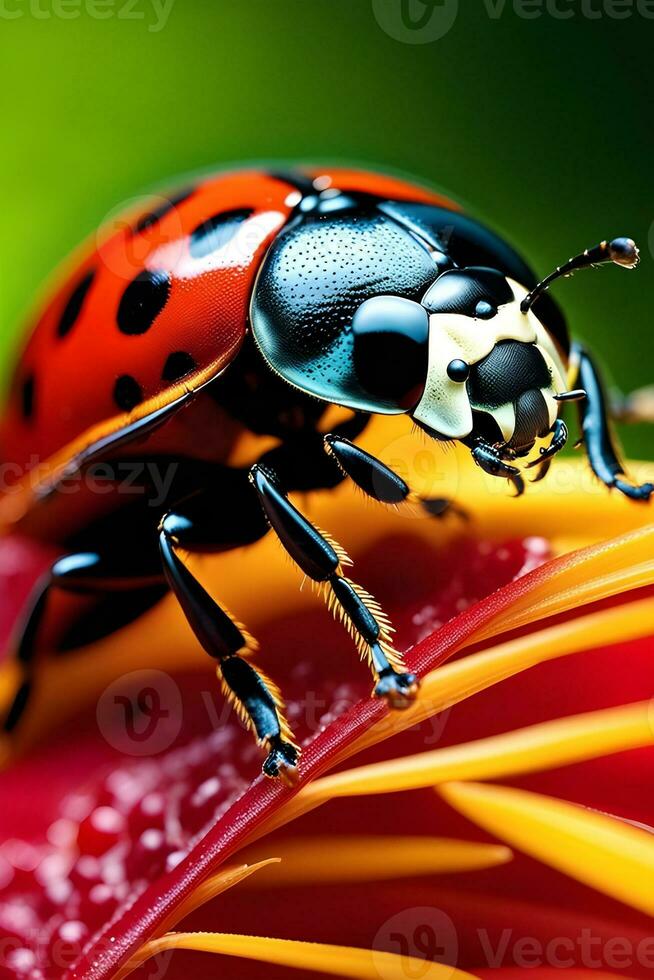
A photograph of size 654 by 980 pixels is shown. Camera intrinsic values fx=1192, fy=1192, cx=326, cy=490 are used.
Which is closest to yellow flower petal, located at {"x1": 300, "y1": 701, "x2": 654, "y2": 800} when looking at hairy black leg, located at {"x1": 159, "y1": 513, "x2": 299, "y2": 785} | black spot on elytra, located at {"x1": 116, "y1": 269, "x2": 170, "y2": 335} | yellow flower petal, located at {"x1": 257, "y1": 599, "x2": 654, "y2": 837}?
yellow flower petal, located at {"x1": 257, "y1": 599, "x2": 654, "y2": 837}

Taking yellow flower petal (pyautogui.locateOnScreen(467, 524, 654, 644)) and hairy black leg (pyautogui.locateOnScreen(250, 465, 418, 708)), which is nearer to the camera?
yellow flower petal (pyautogui.locateOnScreen(467, 524, 654, 644))

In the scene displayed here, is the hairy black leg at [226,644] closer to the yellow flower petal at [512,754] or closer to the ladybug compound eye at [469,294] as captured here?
the yellow flower petal at [512,754]

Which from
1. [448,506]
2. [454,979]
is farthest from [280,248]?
[454,979]

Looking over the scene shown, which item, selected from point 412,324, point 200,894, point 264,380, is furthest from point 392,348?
point 200,894

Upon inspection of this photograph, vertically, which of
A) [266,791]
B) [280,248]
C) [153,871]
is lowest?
[153,871]

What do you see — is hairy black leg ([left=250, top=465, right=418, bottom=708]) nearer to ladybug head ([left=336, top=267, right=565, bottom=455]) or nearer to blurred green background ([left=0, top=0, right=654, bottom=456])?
ladybug head ([left=336, top=267, right=565, bottom=455])

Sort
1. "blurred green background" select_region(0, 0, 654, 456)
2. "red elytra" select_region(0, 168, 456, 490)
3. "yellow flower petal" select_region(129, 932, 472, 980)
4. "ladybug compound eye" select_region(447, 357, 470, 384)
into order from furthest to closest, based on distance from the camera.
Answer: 1. "blurred green background" select_region(0, 0, 654, 456)
2. "red elytra" select_region(0, 168, 456, 490)
3. "ladybug compound eye" select_region(447, 357, 470, 384)
4. "yellow flower petal" select_region(129, 932, 472, 980)

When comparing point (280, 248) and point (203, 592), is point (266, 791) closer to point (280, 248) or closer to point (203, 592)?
point (203, 592)
